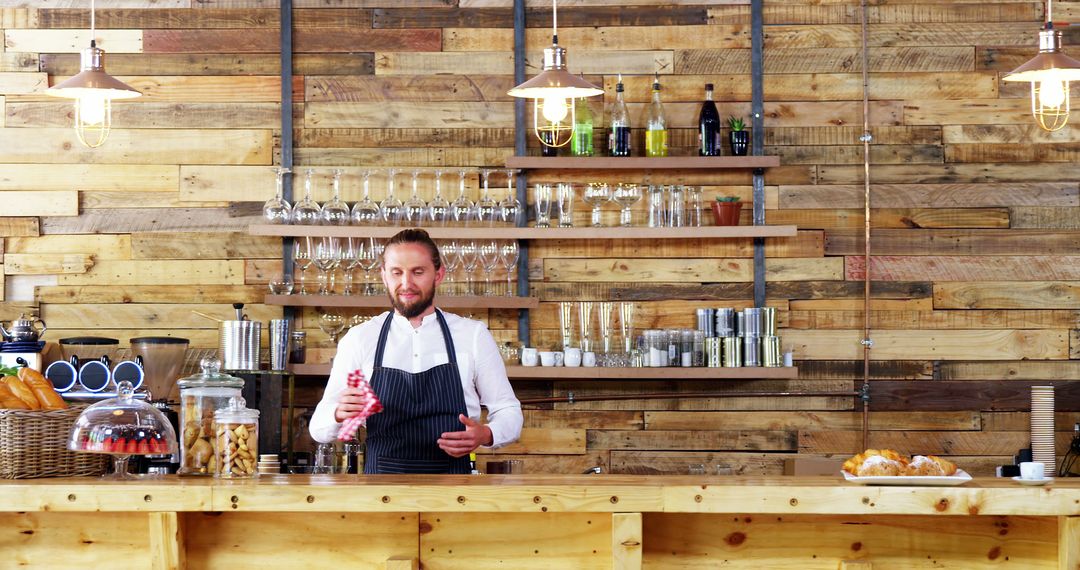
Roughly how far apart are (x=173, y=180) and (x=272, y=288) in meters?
0.68

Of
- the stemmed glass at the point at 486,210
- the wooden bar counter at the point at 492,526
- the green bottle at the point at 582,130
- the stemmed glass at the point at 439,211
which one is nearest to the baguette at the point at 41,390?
the wooden bar counter at the point at 492,526

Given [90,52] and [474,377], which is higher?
[90,52]

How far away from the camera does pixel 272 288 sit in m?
5.25

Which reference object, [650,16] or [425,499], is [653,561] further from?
[650,16]

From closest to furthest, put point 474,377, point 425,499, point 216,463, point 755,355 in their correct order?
point 425,499 → point 216,463 → point 474,377 → point 755,355

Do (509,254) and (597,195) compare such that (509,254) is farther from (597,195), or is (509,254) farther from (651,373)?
(651,373)

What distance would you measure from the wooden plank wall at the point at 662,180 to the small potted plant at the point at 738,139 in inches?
5.3

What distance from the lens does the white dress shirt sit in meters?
4.03

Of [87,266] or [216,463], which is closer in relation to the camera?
[216,463]

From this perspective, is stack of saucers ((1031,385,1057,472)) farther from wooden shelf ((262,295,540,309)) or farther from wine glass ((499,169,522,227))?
wine glass ((499,169,522,227))

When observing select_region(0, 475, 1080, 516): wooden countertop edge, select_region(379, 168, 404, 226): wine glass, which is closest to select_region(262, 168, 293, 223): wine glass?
select_region(379, 168, 404, 226): wine glass

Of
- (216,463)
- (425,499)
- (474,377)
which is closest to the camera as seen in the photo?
(425,499)

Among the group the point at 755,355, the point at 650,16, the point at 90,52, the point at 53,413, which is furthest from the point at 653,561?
the point at 650,16

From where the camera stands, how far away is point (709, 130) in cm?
526
